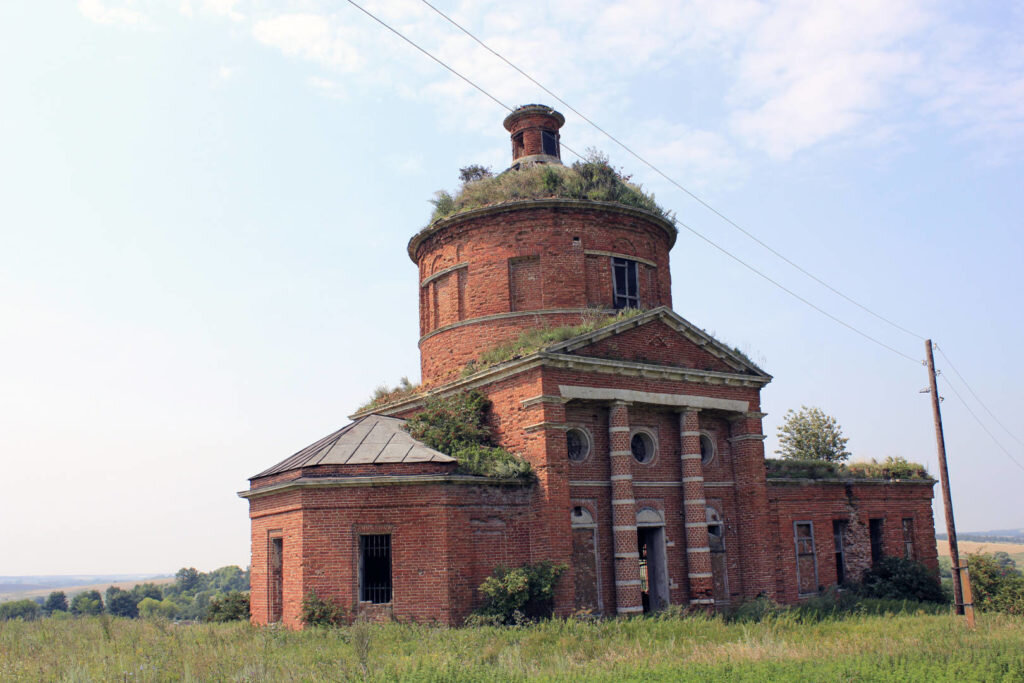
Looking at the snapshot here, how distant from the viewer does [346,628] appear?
1559 cm

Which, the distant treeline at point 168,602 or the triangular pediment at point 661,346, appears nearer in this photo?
the triangular pediment at point 661,346

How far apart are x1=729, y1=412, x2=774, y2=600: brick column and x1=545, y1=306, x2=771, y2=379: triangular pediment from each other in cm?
157

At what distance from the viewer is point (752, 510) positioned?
20.8 meters

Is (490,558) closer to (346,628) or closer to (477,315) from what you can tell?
(346,628)

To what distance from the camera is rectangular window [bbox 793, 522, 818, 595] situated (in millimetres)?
23375

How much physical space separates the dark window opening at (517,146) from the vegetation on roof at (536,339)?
6894mm

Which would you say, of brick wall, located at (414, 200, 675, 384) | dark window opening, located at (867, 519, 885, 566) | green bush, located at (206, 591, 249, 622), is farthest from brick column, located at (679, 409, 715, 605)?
green bush, located at (206, 591, 249, 622)

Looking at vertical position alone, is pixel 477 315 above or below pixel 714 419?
above

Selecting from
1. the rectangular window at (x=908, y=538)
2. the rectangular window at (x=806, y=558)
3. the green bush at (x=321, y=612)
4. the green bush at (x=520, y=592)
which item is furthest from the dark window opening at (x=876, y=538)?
the green bush at (x=321, y=612)

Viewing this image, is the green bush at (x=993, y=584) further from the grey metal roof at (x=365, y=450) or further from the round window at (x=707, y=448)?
the grey metal roof at (x=365, y=450)

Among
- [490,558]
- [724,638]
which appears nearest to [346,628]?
[490,558]

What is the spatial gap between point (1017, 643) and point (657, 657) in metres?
6.32

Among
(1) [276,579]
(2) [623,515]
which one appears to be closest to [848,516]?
(2) [623,515]

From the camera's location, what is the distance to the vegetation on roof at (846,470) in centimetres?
2392
